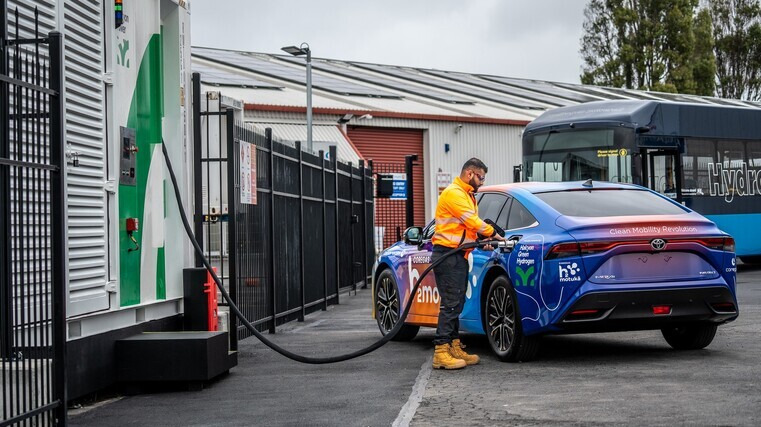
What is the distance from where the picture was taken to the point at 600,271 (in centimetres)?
1012

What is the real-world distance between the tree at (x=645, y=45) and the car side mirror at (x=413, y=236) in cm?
5752

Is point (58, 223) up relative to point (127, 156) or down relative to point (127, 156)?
down

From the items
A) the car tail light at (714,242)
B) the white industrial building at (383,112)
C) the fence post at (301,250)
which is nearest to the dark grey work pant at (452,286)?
the car tail light at (714,242)

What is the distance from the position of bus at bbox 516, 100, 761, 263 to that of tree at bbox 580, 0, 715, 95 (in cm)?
4277

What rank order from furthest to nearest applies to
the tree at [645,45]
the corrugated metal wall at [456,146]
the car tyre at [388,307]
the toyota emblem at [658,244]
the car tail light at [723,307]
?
the tree at [645,45] → the corrugated metal wall at [456,146] → the car tyre at [388,307] → the car tail light at [723,307] → the toyota emblem at [658,244]

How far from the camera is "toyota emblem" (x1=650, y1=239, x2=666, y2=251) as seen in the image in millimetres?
10242

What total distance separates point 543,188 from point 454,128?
3213 centimetres

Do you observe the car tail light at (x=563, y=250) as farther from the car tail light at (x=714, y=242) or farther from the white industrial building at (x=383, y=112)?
the white industrial building at (x=383, y=112)

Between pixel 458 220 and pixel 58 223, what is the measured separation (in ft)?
13.9

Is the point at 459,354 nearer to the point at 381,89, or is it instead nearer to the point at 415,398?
the point at 415,398

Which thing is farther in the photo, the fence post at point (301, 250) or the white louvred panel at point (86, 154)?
the fence post at point (301, 250)

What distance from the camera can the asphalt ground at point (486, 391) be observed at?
7.79 m

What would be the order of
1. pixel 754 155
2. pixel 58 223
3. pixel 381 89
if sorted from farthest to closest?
pixel 381 89
pixel 754 155
pixel 58 223

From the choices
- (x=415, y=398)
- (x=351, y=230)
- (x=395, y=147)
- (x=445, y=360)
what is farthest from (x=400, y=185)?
(x=415, y=398)
